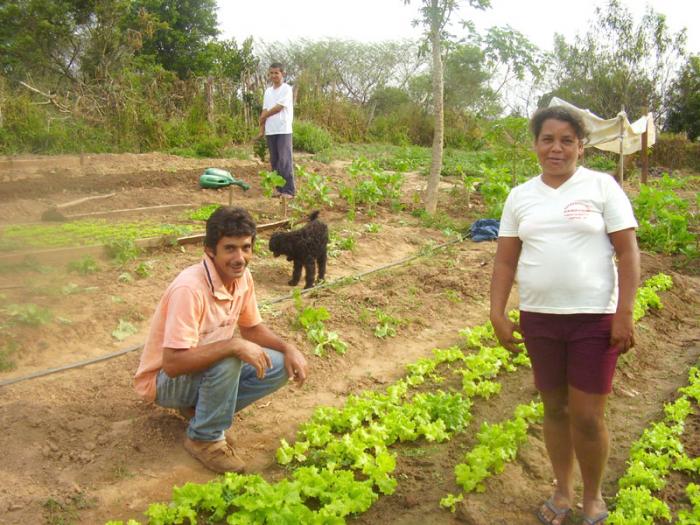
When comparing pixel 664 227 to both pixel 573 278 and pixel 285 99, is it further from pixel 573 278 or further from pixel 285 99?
pixel 573 278

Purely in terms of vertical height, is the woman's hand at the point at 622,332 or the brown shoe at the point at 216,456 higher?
the woman's hand at the point at 622,332

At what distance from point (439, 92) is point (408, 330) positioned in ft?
19.0

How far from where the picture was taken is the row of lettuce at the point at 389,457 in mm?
2863

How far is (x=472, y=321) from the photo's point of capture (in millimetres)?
5926

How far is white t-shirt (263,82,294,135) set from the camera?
9163 mm

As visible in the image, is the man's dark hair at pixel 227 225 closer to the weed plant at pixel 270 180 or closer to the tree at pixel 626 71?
the weed plant at pixel 270 180

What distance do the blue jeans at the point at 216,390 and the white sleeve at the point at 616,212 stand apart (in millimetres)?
1802

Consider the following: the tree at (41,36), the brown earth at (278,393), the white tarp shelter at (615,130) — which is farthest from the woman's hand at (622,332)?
the tree at (41,36)

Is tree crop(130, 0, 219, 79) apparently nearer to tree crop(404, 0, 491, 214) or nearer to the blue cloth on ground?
tree crop(404, 0, 491, 214)

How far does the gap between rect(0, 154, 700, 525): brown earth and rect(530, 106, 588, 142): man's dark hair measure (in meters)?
A: 1.84

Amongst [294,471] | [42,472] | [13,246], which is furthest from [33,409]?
[13,246]

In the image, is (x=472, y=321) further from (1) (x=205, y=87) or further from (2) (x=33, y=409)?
(1) (x=205, y=87)

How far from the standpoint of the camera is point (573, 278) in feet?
8.45

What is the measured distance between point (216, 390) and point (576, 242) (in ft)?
6.04
